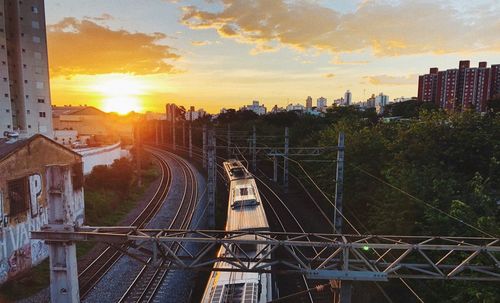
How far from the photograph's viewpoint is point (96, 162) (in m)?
31.2

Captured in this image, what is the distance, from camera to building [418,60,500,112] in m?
84.1

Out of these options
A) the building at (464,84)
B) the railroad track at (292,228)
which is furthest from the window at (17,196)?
the building at (464,84)

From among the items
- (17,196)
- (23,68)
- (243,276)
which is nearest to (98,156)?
(17,196)

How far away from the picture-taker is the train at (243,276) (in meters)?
9.60

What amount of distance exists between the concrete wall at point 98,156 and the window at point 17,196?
13.4m

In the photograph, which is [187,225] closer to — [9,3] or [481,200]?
[481,200]

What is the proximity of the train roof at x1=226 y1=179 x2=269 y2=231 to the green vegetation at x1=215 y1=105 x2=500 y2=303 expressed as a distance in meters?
5.09

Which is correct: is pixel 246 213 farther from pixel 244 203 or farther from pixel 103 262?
pixel 103 262

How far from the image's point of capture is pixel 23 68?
43438 millimetres

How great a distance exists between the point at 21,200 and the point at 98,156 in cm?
1714

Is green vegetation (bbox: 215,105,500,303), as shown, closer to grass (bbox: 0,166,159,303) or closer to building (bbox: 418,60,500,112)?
grass (bbox: 0,166,159,303)

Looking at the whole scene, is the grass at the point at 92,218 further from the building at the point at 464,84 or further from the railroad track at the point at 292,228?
the building at the point at 464,84

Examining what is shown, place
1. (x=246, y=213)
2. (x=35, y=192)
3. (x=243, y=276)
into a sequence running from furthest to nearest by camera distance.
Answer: (x=35, y=192)
(x=246, y=213)
(x=243, y=276)

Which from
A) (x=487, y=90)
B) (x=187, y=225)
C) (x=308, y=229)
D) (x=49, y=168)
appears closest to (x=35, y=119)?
(x=187, y=225)
